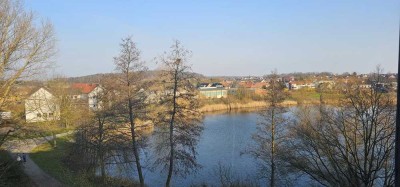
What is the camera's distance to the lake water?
66.3 ft

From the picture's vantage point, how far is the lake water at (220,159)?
20.2 m

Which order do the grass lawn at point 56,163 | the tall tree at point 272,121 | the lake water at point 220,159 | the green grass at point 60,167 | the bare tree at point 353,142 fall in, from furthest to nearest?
the lake water at point 220,159 < the tall tree at point 272,121 < the green grass at point 60,167 < the grass lawn at point 56,163 < the bare tree at point 353,142

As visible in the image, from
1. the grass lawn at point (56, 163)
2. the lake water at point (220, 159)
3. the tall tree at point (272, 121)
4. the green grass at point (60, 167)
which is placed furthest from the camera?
the lake water at point (220, 159)

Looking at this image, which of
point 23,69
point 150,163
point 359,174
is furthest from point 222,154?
point 23,69

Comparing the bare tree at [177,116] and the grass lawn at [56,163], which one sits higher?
the bare tree at [177,116]

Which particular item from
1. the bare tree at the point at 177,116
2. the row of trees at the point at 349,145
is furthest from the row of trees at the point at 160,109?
the row of trees at the point at 349,145

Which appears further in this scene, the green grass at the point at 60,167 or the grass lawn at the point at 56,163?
the green grass at the point at 60,167

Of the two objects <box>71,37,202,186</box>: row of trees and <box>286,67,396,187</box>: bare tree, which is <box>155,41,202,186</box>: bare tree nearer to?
<box>71,37,202,186</box>: row of trees

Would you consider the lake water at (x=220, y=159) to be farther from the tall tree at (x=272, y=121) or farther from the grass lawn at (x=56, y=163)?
the grass lawn at (x=56, y=163)

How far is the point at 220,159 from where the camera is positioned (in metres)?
23.4

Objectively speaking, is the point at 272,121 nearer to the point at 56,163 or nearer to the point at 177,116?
the point at 177,116

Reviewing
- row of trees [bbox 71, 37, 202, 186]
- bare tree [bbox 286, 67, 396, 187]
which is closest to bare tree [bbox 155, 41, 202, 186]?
row of trees [bbox 71, 37, 202, 186]

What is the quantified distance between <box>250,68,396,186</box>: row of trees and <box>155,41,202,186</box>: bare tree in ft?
13.1

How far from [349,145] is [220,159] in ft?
34.7
